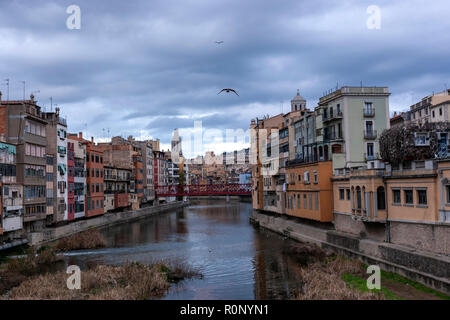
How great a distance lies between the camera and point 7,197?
1460 inches

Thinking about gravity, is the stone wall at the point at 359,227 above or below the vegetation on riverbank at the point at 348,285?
above

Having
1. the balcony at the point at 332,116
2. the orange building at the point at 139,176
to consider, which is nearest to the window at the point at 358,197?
the balcony at the point at 332,116

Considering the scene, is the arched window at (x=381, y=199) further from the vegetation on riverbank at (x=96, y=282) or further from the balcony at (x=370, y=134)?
the balcony at (x=370, y=134)

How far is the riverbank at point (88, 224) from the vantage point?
42.0 m

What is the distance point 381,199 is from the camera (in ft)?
96.9

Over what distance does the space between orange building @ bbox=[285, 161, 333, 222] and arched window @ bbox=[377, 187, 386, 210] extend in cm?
985

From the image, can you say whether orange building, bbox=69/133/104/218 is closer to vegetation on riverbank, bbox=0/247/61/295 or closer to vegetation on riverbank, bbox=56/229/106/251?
vegetation on riverbank, bbox=56/229/106/251

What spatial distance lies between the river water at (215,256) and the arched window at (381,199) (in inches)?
→ 292

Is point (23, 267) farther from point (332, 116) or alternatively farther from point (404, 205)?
point (332, 116)

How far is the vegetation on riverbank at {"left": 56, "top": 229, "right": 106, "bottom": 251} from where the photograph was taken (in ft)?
135

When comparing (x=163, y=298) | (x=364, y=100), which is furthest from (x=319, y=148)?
(x=163, y=298)

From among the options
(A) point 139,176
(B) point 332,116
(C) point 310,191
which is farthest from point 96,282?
(A) point 139,176

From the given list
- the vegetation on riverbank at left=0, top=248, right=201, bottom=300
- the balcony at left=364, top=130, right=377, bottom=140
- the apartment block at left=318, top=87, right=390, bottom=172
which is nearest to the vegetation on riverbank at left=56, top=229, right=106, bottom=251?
the vegetation on riverbank at left=0, top=248, right=201, bottom=300

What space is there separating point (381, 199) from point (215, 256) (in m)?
15.3
